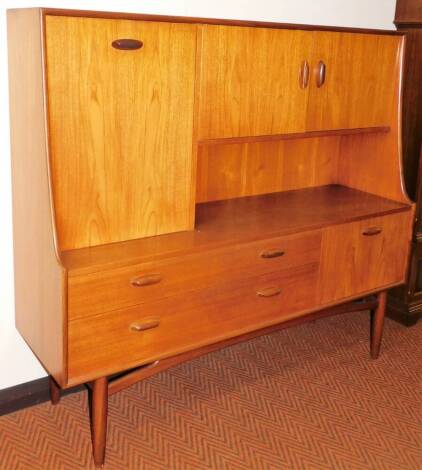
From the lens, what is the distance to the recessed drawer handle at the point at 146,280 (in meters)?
2.05

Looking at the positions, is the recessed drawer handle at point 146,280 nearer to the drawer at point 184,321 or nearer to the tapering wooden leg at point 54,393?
the drawer at point 184,321

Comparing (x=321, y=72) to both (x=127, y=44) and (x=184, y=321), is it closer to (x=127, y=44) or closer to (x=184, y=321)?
(x=127, y=44)

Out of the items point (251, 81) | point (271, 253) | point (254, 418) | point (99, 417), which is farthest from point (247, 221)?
point (99, 417)

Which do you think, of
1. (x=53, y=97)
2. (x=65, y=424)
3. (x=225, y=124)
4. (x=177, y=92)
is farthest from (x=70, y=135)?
(x=65, y=424)

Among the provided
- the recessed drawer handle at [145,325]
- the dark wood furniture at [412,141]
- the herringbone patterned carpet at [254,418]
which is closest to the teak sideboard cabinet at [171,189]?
the recessed drawer handle at [145,325]

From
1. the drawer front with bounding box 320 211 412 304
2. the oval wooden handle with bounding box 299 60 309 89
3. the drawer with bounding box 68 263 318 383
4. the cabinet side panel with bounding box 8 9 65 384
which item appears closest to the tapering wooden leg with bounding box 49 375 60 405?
the cabinet side panel with bounding box 8 9 65 384

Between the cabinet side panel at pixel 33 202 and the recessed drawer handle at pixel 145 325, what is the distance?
0.82 feet

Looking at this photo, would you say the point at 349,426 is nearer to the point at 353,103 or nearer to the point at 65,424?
the point at 65,424

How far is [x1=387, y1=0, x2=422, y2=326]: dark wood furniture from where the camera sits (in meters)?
3.09

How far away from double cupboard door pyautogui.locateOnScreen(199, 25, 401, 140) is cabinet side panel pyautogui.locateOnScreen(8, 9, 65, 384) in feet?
1.84

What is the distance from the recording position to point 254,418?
254cm

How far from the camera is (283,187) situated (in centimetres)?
299

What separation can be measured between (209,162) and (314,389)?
107 cm

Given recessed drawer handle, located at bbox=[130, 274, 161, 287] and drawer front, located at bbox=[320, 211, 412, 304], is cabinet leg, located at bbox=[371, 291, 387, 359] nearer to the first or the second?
drawer front, located at bbox=[320, 211, 412, 304]
